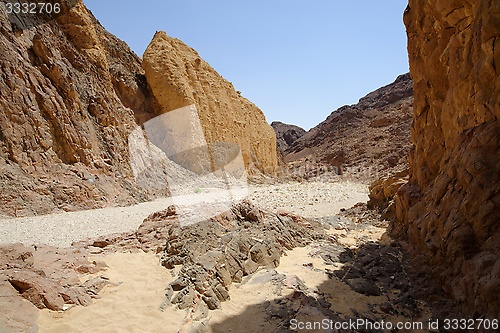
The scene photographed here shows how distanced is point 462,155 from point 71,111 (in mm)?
13096

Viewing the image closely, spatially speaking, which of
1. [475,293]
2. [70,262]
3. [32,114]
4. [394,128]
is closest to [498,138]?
[475,293]

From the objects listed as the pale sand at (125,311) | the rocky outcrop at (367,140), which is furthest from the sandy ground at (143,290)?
the rocky outcrop at (367,140)

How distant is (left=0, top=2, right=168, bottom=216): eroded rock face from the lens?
10.2 meters

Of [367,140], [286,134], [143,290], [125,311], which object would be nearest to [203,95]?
[143,290]

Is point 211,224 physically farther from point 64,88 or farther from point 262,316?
point 64,88

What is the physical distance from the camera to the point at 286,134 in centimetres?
6456

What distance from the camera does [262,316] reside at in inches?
165

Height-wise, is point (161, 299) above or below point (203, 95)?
below

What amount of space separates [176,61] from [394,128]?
92.1 ft

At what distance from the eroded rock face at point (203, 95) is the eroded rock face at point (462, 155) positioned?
14.3 meters

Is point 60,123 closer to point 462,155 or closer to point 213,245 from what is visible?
point 213,245

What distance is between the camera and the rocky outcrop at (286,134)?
61.6m

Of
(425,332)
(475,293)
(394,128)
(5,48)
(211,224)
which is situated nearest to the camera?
(475,293)

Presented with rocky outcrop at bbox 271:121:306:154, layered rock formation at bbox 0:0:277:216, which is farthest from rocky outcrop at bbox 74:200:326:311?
rocky outcrop at bbox 271:121:306:154
